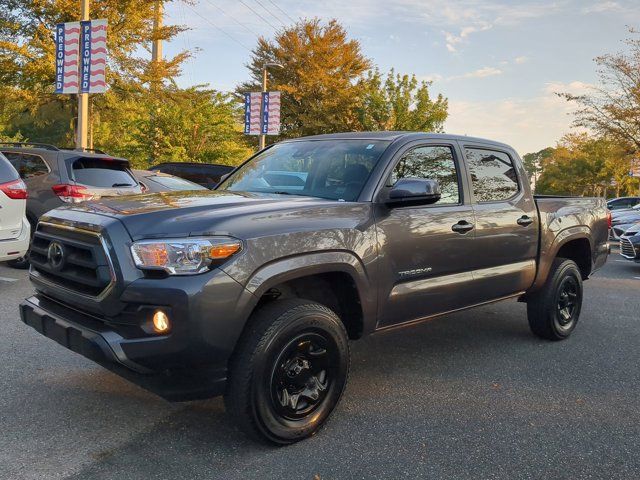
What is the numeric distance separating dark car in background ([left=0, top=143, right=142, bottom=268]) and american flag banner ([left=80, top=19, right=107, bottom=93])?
5.14 metres

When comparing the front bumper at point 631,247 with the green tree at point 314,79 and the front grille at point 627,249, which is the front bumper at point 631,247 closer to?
the front grille at point 627,249

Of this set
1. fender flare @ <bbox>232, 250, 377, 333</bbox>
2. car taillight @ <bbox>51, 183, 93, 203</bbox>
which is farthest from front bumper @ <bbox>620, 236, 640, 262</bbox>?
car taillight @ <bbox>51, 183, 93, 203</bbox>

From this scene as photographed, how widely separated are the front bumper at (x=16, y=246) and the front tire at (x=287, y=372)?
4644 millimetres

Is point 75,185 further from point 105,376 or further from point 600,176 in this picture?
point 600,176

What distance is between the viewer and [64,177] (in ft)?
25.2

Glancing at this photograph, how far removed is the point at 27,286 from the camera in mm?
6855

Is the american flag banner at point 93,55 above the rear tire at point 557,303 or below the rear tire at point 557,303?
above

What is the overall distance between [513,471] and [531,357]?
210cm

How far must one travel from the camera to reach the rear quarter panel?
494 centimetres

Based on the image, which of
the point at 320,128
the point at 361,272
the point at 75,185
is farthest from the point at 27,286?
the point at 320,128

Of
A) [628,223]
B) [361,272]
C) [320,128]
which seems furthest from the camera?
[320,128]

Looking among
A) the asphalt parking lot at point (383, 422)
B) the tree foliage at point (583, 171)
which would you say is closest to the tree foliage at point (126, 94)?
the asphalt parking lot at point (383, 422)

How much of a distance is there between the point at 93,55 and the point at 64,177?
6176 mm

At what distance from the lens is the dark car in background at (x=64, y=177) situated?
7645 millimetres
